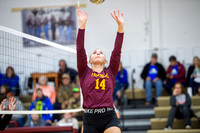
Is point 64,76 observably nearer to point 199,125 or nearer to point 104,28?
point 104,28

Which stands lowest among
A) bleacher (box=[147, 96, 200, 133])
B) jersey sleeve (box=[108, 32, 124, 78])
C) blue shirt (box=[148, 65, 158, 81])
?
bleacher (box=[147, 96, 200, 133])

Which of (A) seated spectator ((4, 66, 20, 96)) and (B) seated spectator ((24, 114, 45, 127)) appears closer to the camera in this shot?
(B) seated spectator ((24, 114, 45, 127))

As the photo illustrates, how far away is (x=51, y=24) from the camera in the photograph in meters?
11.2

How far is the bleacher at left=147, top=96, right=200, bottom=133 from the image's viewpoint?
718 centimetres

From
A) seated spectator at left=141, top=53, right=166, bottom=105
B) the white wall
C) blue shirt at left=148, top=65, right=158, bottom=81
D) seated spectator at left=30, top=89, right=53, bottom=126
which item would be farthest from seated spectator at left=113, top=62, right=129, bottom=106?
seated spectator at left=30, top=89, right=53, bottom=126

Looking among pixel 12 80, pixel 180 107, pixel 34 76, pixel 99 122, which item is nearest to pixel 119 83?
pixel 180 107

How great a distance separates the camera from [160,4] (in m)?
10.6

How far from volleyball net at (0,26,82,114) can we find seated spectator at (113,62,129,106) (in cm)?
120

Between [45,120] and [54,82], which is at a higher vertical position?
[54,82]

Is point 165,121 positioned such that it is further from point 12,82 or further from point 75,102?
point 12,82

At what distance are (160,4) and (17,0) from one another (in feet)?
17.2

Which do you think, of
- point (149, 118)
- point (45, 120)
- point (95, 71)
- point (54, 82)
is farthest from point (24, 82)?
point (95, 71)

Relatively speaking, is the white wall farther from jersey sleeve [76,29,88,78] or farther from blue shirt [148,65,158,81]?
jersey sleeve [76,29,88,78]

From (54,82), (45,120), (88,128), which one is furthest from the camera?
(54,82)
